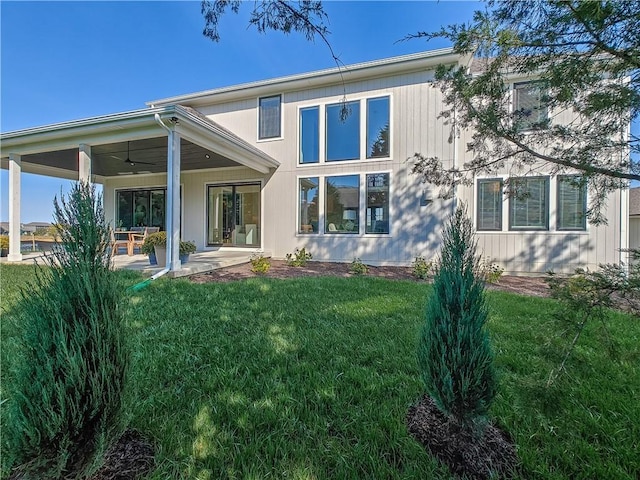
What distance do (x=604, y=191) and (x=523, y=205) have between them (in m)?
6.51


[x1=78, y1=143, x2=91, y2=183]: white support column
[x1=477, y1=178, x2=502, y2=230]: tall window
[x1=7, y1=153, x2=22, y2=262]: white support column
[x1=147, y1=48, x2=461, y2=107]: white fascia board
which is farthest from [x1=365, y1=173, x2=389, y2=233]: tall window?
[x1=7, y1=153, x2=22, y2=262]: white support column

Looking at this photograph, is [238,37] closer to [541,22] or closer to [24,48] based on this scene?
[541,22]

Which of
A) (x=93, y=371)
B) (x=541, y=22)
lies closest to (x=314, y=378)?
(x=93, y=371)

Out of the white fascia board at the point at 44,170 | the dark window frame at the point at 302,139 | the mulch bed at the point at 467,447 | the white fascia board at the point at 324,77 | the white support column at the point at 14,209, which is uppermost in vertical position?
the white fascia board at the point at 324,77

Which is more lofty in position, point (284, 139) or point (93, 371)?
point (284, 139)

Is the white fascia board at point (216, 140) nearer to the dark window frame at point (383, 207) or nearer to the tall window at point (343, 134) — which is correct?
the tall window at point (343, 134)

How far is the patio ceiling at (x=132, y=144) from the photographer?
6309mm

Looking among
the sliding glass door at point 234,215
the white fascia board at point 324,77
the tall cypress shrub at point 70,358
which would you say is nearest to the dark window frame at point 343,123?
the white fascia board at point 324,77

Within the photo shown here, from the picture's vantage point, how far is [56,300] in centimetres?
137

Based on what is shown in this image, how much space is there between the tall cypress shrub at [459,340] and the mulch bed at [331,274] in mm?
5232

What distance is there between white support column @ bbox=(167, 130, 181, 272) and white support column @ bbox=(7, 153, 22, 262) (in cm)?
487

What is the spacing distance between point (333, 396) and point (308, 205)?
7.56m

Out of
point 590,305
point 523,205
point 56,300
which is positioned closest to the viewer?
point 56,300

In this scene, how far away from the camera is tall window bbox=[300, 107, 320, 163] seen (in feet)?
30.7
